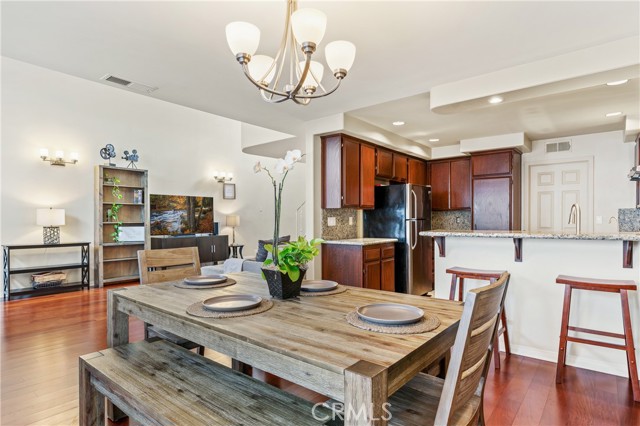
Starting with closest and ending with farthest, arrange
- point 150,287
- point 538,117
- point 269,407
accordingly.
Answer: point 269,407 → point 150,287 → point 538,117

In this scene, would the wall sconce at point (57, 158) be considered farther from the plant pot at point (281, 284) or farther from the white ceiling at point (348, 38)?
the plant pot at point (281, 284)

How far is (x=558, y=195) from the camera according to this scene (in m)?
5.48

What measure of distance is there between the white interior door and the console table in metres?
7.44

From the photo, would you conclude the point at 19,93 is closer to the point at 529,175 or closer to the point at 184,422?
the point at 184,422

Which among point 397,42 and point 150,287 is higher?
point 397,42

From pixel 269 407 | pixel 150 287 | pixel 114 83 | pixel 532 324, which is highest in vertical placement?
pixel 114 83

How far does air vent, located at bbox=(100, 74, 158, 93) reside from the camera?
299 cm

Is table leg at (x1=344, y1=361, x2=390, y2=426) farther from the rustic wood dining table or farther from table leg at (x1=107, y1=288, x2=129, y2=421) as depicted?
table leg at (x1=107, y1=288, x2=129, y2=421)

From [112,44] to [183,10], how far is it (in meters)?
0.76

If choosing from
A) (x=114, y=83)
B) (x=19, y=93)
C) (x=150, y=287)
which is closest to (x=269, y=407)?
(x=150, y=287)

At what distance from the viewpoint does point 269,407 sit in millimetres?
1345

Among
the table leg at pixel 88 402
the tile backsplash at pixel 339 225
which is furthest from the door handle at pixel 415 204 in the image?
the table leg at pixel 88 402

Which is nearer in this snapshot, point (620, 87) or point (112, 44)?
point (112, 44)

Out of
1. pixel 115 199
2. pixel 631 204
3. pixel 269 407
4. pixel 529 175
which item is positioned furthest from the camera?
pixel 115 199
